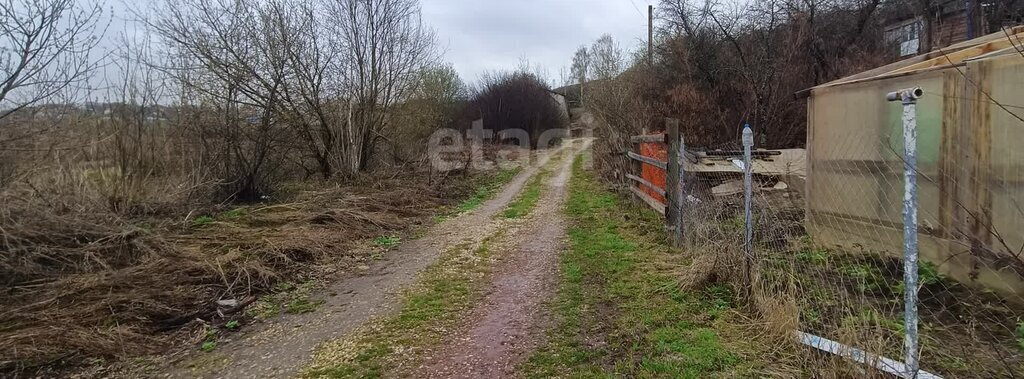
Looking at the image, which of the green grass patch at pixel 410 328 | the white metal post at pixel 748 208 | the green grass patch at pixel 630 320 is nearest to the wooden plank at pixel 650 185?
the green grass patch at pixel 630 320

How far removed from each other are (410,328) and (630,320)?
1.72 meters

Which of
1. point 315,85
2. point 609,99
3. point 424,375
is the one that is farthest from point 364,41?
point 424,375

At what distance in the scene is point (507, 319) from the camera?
4.08m

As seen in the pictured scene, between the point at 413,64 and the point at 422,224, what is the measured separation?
23.5ft

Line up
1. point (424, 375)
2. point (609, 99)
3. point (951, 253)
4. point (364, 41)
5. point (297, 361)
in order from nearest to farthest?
point (424, 375) < point (297, 361) < point (951, 253) < point (364, 41) < point (609, 99)

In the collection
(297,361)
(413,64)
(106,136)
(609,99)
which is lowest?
(297,361)

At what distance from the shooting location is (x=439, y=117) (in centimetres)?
1962

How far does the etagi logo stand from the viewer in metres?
17.3

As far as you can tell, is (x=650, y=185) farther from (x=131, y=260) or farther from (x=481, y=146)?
(x=481, y=146)

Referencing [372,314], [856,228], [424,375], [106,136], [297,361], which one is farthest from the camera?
[106,136]

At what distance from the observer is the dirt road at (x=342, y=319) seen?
3396 millimetres

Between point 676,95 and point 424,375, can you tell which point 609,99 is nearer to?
point 676,95

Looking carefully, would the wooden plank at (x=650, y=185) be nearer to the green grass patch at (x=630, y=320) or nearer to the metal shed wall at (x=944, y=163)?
the green grass patch at (x=630, y=320)

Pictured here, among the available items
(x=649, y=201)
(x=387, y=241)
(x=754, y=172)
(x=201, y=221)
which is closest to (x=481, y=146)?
(x=649, y=201)
